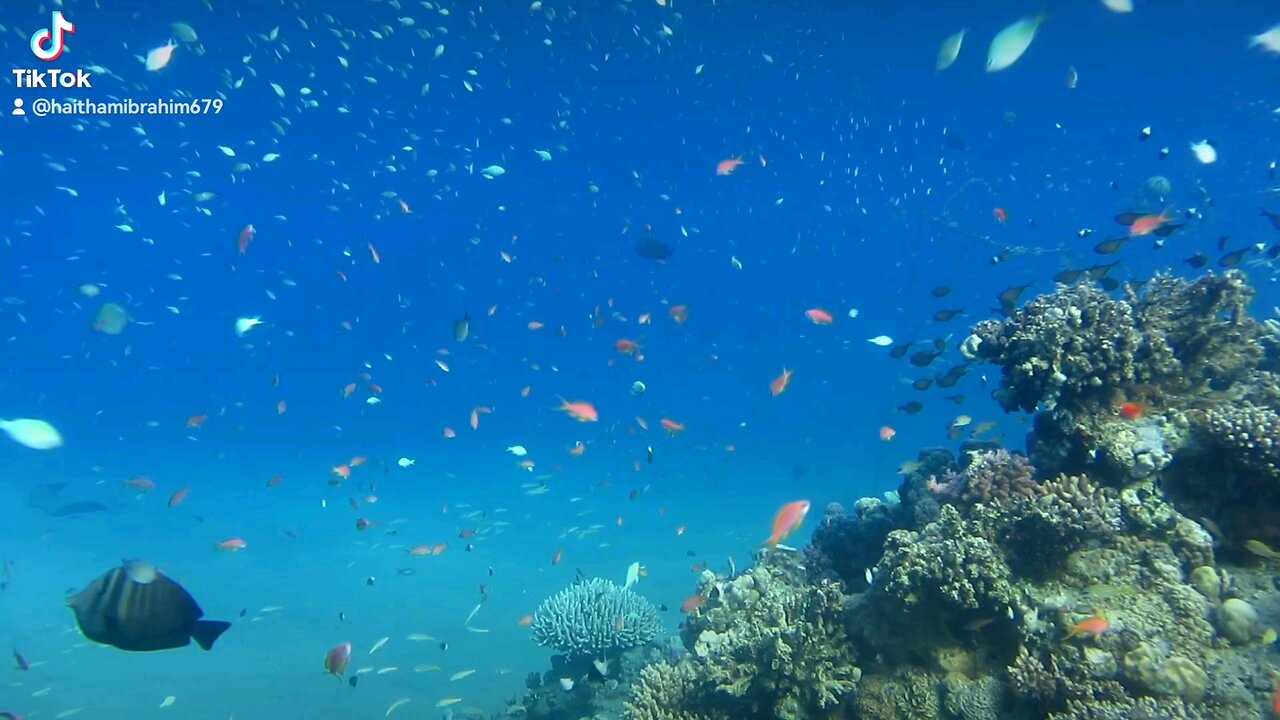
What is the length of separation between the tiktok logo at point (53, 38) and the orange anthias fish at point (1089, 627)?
2840 cm

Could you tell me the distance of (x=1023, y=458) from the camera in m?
7.07

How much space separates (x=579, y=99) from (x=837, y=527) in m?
25.1

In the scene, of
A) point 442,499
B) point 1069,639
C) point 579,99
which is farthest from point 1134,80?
point 442,499

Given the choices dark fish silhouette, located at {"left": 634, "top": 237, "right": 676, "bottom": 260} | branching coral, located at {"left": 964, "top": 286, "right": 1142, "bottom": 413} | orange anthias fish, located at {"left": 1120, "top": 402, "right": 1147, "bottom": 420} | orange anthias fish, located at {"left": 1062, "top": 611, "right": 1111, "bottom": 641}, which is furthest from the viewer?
dark fish silhouette, located at {"left": 634, "top": 237, "right": 676, "bottom": 260}

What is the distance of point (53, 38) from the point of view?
807 inches

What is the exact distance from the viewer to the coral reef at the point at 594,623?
11.8m

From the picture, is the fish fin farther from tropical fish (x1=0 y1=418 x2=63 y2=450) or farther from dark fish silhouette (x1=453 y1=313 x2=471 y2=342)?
dark fish silhouette (x1=453 y1=313 x2=471 y2=342)

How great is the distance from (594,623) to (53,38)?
82.3 feet

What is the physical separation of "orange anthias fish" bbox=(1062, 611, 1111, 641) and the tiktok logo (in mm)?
28404

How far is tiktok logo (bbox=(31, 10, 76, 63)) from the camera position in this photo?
19828mm

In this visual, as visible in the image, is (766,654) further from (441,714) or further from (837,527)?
(441,714)

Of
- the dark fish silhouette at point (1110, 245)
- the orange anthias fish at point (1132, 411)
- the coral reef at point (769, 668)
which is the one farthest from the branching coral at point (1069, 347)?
the dark fish silhouette at point (1110, 245)

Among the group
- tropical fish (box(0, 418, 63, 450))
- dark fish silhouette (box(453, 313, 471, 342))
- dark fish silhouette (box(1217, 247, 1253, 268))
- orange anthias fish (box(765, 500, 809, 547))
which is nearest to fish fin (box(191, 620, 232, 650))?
orange anthias fish (box(765, 500, 809, 547))

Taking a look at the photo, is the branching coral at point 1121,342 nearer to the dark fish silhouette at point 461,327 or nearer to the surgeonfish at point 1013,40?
the surgeonfish at point 1013,40
